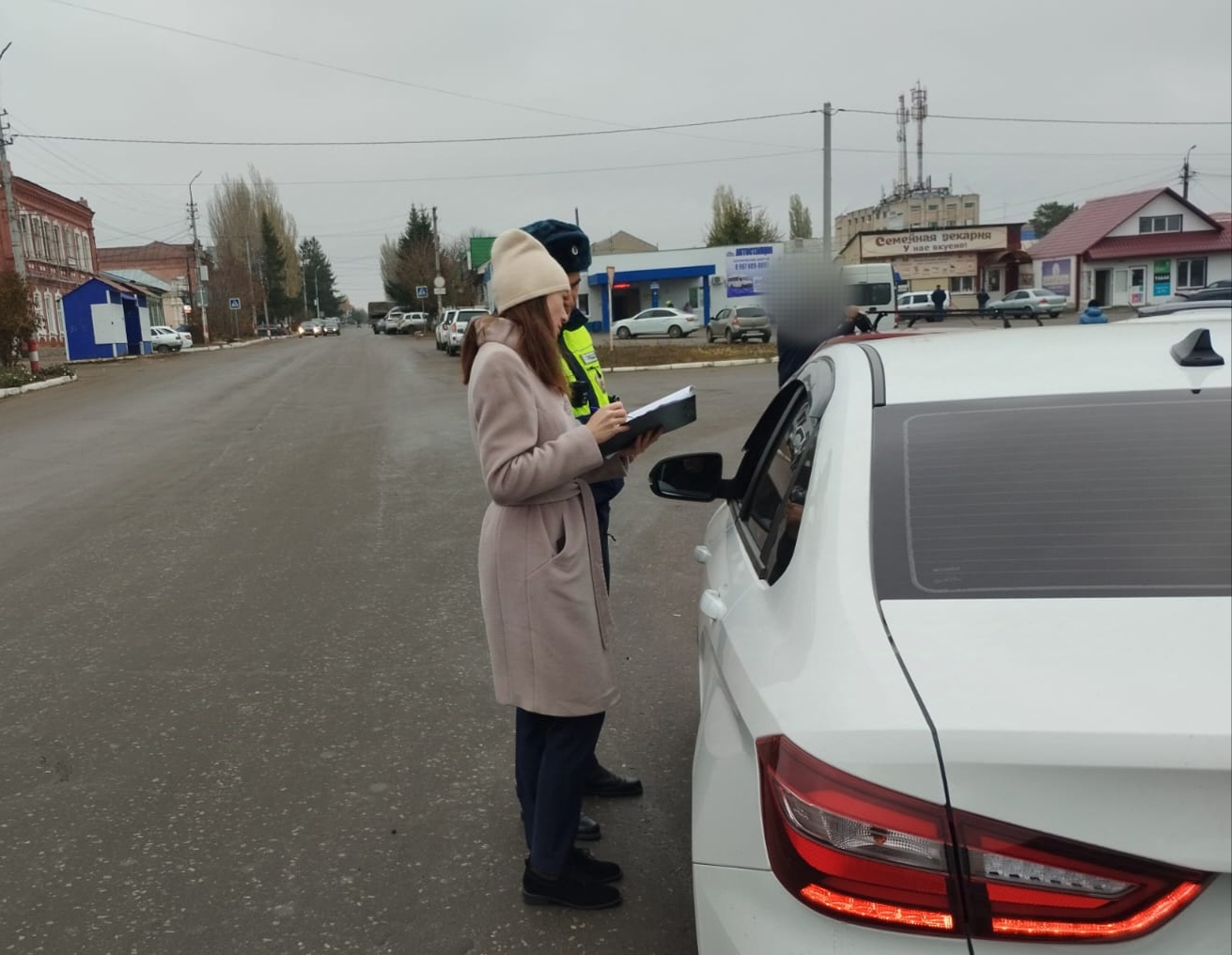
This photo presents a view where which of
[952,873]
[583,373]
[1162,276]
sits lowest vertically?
[952,873]

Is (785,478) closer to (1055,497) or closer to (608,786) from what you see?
(1055,497)

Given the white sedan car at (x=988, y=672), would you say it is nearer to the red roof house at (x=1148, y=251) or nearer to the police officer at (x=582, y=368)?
the police officer at (x=582, y=368)

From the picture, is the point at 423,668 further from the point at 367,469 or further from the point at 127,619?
the point at 367,469

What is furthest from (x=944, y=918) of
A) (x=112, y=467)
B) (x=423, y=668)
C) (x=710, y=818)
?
(x=112, y=467)

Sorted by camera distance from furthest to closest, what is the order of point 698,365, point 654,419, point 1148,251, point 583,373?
point 1148,251, point 698,365, point 583,373, point 654,419

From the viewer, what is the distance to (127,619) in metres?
5.68

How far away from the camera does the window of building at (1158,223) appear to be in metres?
51.3

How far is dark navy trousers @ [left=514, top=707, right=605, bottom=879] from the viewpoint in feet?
9.34

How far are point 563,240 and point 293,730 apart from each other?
2.23m

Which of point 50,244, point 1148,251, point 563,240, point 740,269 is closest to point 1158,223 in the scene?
point 1148,251

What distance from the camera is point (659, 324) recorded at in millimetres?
43719

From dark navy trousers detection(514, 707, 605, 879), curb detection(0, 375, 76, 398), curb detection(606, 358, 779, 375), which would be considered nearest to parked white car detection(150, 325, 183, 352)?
curb detection(0, 375, 76, 398)

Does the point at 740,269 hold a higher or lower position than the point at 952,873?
higher

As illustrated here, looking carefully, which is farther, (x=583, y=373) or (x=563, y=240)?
(x=583, y=373)
